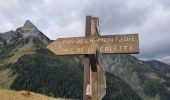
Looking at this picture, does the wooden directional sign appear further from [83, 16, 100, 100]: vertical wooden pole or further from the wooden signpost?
[83, 16, 100, 100]: vertical wooden pole

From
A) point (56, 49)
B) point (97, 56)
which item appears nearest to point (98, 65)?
point (97, 56)

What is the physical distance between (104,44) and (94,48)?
536 millimetres

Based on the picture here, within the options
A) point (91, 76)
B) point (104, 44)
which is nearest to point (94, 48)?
point (104, 44)

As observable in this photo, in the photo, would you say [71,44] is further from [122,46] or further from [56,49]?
[122,46]

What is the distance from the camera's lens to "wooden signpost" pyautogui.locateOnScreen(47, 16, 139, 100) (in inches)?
370

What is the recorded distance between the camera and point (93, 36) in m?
10.2

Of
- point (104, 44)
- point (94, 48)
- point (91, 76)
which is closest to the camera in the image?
point (91, 76)

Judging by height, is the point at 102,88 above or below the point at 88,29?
below

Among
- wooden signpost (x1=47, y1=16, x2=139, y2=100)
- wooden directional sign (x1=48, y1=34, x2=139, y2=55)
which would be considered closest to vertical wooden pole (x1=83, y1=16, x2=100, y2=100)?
wooden signpost (x1=47, y1=16, x2=139, y2=100)

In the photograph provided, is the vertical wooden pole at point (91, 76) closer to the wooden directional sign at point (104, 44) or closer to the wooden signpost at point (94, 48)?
the wooden signpost at point (94, 48)

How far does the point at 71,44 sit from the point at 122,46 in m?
1.56

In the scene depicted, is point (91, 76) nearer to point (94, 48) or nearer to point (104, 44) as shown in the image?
point (94, 48)

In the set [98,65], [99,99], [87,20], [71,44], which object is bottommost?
[99,99]

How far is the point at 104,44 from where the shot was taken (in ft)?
33.2
